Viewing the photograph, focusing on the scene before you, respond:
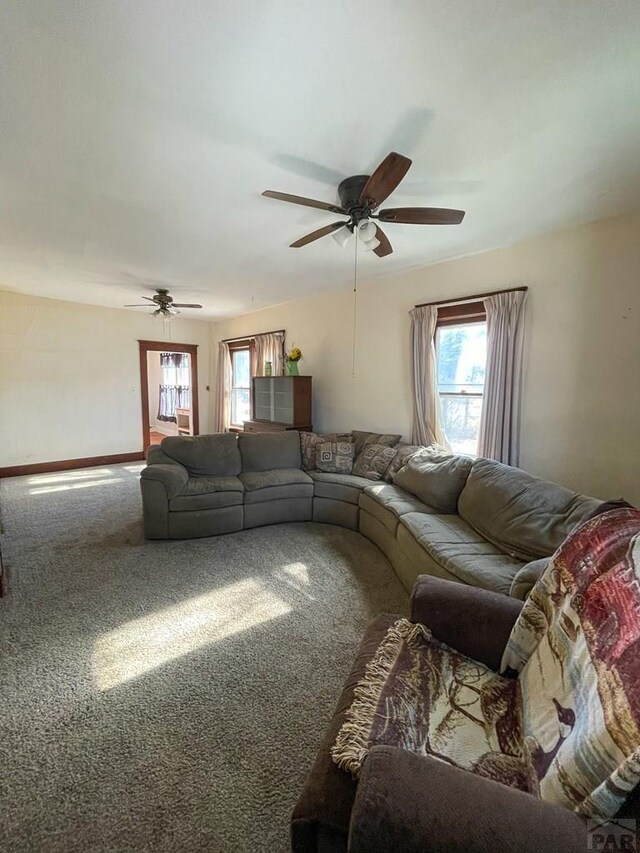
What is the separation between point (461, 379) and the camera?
3670 mm

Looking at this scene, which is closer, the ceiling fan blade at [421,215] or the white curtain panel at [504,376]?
the ceiling fan blade at [421,215]

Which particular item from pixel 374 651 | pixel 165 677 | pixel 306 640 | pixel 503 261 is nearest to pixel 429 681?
pixel 374 651

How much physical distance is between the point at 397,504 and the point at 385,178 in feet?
7.43

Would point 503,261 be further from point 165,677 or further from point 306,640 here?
point 165,677

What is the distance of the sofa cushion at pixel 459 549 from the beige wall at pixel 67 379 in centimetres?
551

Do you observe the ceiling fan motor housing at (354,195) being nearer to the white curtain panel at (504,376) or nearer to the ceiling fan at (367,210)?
the ceiling fan at (367,210)

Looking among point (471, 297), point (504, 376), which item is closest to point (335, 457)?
point (504, 376)

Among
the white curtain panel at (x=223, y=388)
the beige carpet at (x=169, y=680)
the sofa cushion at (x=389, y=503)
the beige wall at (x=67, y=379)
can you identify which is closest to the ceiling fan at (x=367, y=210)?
the sofa cushion at (x=389, y=503)

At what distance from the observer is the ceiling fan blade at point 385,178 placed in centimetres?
151

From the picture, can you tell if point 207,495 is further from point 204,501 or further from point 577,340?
point 577,340

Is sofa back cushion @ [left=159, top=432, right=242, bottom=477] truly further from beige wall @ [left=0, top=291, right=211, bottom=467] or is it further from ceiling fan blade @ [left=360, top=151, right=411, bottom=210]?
beige wall @ [left=0, top=291, right=211, bottom=467]

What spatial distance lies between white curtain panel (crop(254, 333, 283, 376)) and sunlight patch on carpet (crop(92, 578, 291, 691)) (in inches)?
152

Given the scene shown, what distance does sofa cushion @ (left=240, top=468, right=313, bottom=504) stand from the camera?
351 cm

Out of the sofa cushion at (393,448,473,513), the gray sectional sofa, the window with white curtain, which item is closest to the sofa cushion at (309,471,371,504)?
the gray sectional sofa
